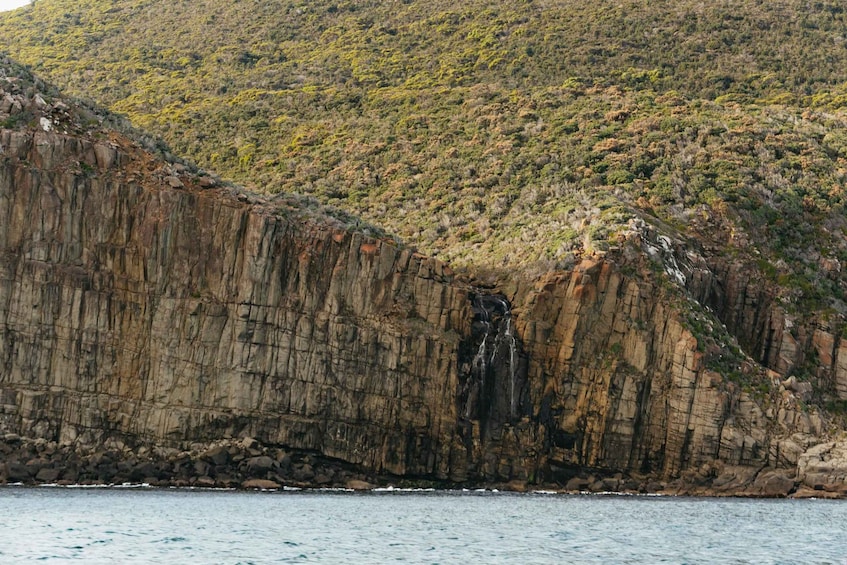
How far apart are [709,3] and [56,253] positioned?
82.1 metres

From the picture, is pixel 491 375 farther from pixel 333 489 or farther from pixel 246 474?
pixel 246 474

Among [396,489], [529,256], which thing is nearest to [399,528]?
[396,489]

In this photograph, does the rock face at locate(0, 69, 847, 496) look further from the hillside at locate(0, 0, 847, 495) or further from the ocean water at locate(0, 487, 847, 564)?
the ocean water at locate(0, 487, 847, 564)

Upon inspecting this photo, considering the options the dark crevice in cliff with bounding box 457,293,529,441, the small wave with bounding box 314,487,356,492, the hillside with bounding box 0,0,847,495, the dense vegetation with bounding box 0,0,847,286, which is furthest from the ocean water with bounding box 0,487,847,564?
the dense vegetation with bounding box 0,0,847,286

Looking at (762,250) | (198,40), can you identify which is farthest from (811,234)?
(198,40)

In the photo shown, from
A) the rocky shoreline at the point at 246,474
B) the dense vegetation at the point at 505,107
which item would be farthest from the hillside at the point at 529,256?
the rocky shoreline at the point at 246,474

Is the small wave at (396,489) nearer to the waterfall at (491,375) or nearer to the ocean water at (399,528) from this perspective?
the ocean water at (399,528)

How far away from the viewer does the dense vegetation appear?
8719 centimetres

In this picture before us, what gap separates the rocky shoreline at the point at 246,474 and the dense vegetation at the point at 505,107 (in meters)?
12.3

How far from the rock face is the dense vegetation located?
248 inches

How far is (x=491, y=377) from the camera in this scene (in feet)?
235

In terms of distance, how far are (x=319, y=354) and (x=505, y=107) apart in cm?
4608

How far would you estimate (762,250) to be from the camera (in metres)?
83.4

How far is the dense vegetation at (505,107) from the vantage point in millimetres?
87188
